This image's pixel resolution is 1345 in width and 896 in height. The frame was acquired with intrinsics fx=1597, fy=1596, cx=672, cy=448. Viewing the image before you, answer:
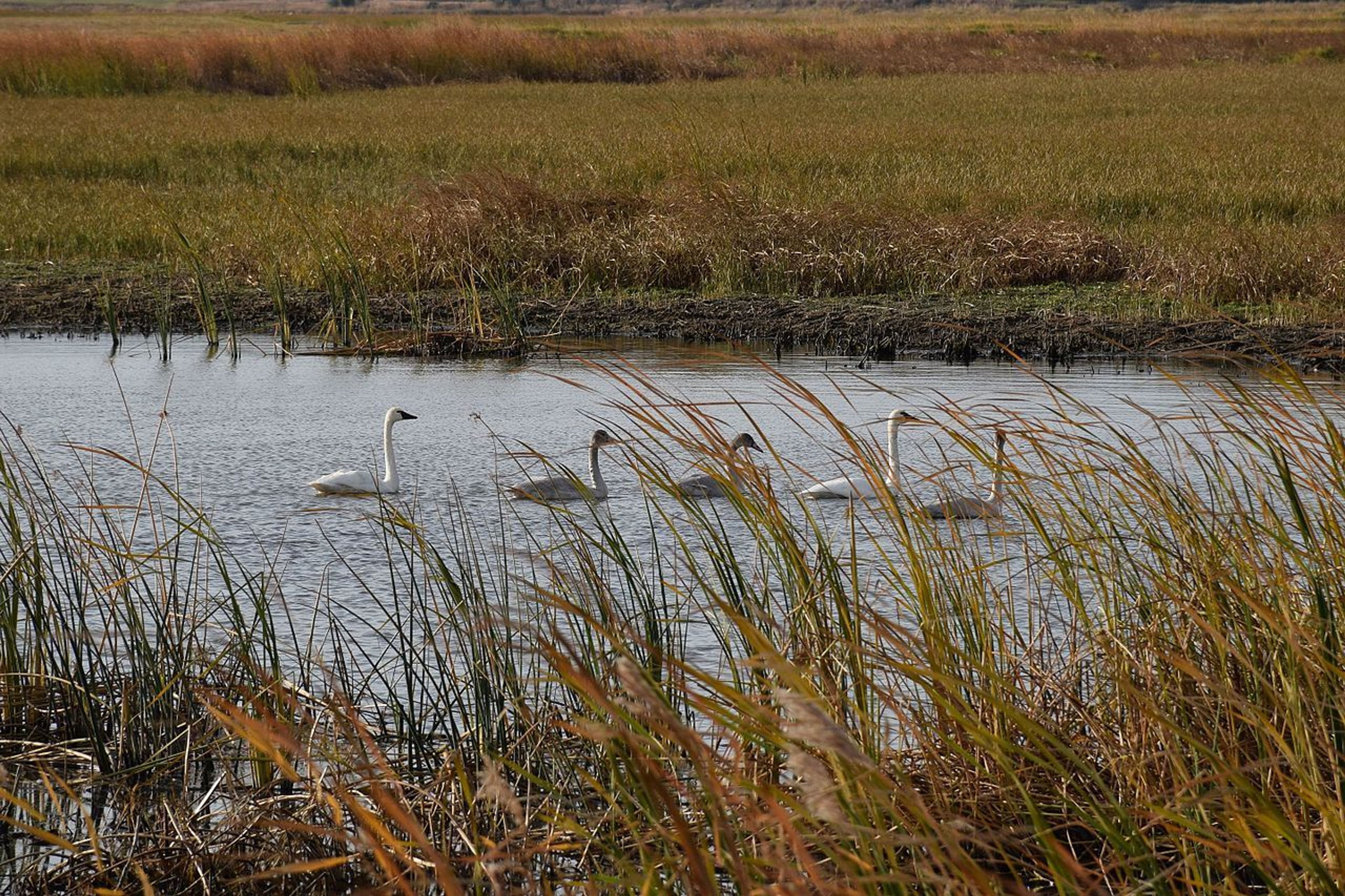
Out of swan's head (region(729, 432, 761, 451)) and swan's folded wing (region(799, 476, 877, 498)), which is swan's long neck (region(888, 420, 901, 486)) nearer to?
swan's folded wing (region(799, 476, 877, 498))

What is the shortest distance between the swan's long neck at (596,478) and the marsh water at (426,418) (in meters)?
0.12

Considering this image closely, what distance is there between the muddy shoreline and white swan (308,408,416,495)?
3.44m

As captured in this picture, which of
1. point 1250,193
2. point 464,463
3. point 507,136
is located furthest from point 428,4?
point 464,463

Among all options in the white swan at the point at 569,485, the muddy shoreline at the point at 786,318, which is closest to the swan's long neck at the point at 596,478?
the white swan at the point at 569,485

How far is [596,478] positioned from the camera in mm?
7836

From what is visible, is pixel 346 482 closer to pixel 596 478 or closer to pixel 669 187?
pixel 596 478

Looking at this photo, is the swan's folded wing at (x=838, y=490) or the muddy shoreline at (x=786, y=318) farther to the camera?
the muddy shoreline at (x=786, y=318)

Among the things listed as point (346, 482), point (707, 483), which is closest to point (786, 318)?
point (707, 483)

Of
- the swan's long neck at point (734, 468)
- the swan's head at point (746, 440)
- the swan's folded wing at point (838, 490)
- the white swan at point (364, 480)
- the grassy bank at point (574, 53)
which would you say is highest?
the grassy bank at point (574, 53)

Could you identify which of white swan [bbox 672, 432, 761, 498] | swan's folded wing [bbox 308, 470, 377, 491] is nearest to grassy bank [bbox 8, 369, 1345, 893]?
white swan [bbox 672, 432, 761, 498]

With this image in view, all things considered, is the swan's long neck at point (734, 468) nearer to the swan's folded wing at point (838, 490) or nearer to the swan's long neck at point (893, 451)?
the swan's long neck at point (893, 451)

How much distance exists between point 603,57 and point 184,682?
39.4m

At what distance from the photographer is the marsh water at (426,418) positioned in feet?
23.6

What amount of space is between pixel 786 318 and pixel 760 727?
10745mm
